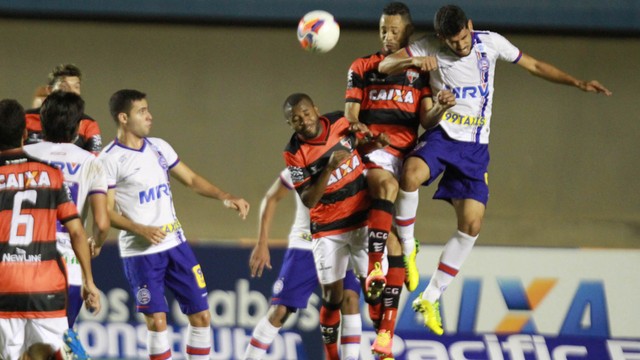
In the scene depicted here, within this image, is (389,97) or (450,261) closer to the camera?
(389,97)

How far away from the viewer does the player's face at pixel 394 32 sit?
6734mm

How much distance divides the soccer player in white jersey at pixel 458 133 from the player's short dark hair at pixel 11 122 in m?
2.10

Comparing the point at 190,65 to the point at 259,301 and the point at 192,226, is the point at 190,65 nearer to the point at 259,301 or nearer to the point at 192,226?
the point at 192,226

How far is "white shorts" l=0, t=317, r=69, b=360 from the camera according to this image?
18.4 ft

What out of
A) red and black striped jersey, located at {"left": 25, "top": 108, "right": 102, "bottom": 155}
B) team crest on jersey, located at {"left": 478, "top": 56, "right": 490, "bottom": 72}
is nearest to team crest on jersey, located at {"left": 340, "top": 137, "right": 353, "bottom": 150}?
team crest on jersey, located at {"left": 478, "top": 56, "right": 490, "bottom": 72}

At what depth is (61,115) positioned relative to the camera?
5.88 metres

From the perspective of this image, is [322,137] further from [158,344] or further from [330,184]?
[158,344]

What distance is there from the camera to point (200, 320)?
7.45m

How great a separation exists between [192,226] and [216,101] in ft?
3.86

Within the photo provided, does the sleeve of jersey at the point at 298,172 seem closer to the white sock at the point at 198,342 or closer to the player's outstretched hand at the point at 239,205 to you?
the player's outstretched hand at the point at 239,205

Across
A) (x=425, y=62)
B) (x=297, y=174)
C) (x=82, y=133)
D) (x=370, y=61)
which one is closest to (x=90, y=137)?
(x=82, y=133)

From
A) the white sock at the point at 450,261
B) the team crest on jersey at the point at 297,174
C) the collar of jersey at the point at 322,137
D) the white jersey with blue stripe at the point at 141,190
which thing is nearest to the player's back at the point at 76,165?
the white jersey with blue stripe at the point at 141,190

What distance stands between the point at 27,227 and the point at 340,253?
83.8 inches

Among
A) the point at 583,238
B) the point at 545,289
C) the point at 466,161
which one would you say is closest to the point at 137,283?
the point at 466,161
